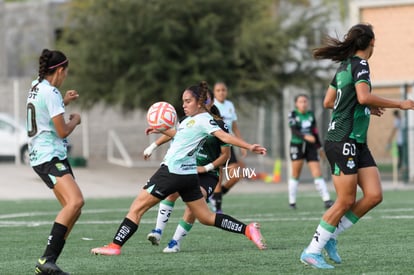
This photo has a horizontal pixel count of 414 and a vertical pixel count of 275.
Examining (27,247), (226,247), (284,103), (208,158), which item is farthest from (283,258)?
(284,103)

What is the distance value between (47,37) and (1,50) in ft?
6.67

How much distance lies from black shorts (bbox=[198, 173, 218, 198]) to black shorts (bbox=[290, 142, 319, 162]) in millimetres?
6992

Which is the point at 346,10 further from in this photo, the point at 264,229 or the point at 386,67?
the point at 264,229

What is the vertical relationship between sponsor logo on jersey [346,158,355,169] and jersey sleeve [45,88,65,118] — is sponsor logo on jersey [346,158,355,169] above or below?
below

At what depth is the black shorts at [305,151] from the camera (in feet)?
63.0

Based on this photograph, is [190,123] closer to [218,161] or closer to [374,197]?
[218,161]

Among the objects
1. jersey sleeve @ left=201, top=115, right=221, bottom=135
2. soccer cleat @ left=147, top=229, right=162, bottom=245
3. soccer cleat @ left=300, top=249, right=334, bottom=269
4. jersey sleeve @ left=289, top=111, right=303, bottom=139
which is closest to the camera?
soccer cleat @ left=300, top=249, right=334, bottom=269

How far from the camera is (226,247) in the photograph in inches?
471

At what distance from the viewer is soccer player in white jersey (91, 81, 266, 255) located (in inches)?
426

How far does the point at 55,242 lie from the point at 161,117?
8.60 ft

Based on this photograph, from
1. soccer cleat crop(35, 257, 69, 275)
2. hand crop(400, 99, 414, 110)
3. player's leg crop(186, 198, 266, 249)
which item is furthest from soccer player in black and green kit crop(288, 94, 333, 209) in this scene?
soccer cleat crop(35, 257, 69, 275)

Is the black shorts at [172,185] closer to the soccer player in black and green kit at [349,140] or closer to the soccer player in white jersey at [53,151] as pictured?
the soccer player in white jersey at [53,151]

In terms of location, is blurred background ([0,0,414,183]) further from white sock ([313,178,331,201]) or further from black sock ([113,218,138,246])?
black sock ([113,218,138,246])

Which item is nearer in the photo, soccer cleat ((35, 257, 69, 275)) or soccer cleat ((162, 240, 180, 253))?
soccer cleat ((35, 257, 69, 275))
